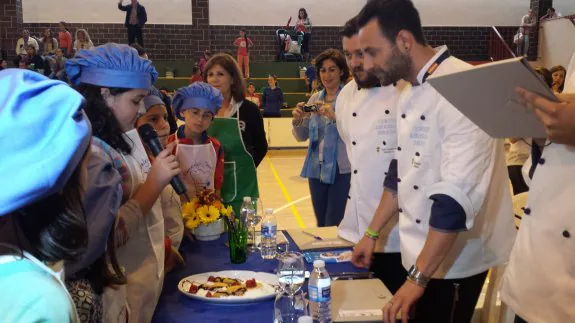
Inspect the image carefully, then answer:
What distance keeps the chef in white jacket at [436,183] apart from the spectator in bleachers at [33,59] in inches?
518

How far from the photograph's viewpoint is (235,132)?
3.64 metres

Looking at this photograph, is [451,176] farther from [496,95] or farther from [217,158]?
[217,158]

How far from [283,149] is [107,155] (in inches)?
422

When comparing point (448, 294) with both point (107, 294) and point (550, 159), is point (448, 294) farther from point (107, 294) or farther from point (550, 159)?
point (107, 294)

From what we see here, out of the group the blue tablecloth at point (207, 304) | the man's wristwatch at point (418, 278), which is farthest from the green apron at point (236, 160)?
the man's wristwatch at point (418, 278)

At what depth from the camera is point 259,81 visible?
607 inches

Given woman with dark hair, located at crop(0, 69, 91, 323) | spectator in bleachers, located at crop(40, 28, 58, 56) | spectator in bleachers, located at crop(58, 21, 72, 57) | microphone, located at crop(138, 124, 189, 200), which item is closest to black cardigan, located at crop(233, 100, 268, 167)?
microphone, located at crop(138, 124, 189, 200)

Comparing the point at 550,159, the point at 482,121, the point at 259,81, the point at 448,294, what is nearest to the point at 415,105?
the point at 482,121

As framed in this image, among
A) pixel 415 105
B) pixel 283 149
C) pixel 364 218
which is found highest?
pixel 415 105

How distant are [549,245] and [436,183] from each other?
390 millimetres

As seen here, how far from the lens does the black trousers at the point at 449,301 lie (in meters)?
2.03

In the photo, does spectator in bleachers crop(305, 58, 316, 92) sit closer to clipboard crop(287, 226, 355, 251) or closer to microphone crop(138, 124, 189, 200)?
clipboard crop(287, 226, 355, 251)

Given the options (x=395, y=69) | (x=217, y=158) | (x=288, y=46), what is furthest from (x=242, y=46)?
(x=395, y=69)

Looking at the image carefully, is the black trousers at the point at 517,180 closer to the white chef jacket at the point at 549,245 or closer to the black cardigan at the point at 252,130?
the black cardigan at the point at 252,130
